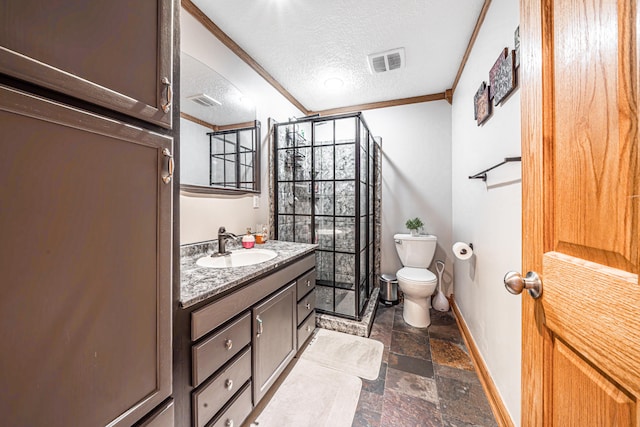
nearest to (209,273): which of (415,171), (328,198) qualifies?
(328,198)

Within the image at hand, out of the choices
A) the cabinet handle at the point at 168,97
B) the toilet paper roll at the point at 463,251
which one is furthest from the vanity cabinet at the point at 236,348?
the toilet paper roll at the point at 463,251

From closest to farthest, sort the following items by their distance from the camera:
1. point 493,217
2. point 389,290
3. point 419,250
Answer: point 493,217, point 419,250, point 389,290

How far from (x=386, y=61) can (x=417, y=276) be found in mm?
2084

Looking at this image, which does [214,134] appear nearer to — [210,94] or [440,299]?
[210,94]

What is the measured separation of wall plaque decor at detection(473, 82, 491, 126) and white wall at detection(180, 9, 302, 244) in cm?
184

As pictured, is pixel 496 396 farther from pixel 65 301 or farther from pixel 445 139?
pixel 445 139

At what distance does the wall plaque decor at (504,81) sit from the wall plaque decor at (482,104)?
0.38 ft

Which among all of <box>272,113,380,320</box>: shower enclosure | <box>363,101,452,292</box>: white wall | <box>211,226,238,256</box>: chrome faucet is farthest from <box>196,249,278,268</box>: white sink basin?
<box>363,101,452,292</box>: white wall

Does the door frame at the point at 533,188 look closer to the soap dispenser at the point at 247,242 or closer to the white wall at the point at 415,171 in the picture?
the soap dispenser at the point at 247,242

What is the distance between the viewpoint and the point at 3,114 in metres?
0.46

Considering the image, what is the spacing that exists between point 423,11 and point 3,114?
2.17 m

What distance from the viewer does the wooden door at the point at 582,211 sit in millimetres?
383

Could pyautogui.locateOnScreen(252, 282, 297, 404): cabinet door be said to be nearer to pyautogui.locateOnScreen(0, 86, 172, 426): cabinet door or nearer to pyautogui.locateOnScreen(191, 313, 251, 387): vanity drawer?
pyautogui.locateOnScreen(191, 313, 251, 387): vanity drawer

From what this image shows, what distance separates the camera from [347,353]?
191cm
